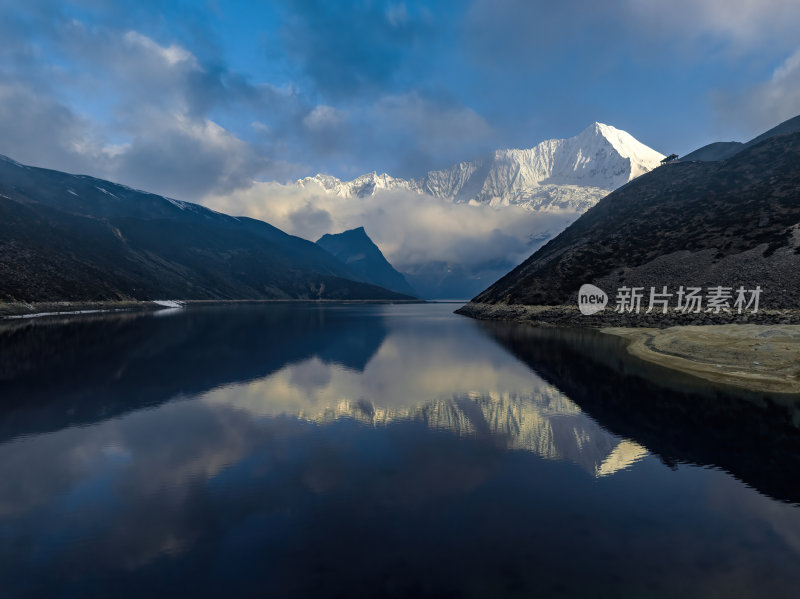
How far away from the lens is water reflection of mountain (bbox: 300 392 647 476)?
873 inches

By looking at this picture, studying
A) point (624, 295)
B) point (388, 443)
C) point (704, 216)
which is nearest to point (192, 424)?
point (388, 443)

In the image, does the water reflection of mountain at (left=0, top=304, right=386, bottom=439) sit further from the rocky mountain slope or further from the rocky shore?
the rocky mountain slope

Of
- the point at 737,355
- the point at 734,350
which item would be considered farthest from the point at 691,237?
the point at 737,355

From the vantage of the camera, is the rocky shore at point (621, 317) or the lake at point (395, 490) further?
the rocky shore at point (621, 317)

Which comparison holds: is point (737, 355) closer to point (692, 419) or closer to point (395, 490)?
point (692, 419)

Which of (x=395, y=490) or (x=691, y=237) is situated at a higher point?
(x=691, y=237)

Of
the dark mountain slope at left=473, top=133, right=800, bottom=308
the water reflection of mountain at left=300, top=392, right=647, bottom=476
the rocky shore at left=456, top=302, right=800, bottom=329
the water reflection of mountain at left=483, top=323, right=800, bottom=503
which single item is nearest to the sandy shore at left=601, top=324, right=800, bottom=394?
the water reflection of mountain at left=483, top=323, right=800, bottom=503

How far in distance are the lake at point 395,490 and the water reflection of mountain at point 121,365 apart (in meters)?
0.53

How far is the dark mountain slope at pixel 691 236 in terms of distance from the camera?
315ft

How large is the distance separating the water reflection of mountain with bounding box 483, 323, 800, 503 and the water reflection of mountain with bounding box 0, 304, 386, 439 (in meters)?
27.9

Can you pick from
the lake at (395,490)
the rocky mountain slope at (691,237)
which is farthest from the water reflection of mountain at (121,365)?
the rocky mountain slope at (691,237)

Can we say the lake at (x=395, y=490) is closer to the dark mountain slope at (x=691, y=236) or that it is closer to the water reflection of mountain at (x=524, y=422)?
the water reflection of mountain at (x=524, y=422)

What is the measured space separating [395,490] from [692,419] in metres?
21.9

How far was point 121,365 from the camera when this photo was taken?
1869 inches
